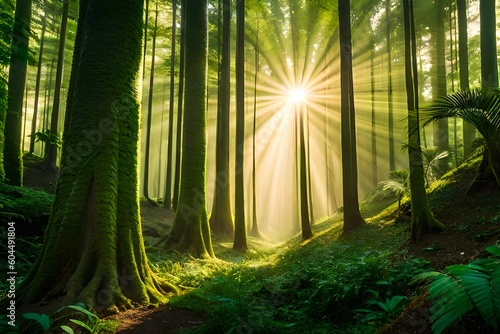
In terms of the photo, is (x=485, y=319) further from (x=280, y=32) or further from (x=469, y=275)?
(x=280, y=32)

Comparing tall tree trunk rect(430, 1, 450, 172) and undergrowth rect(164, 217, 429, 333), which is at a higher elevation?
tall tree trunk rect(430, 1, 450, 172)

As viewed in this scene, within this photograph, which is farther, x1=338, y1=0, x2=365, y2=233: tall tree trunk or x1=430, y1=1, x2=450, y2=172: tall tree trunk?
x1=430, y1=1, x2=450, y2=172: tall tree trunk

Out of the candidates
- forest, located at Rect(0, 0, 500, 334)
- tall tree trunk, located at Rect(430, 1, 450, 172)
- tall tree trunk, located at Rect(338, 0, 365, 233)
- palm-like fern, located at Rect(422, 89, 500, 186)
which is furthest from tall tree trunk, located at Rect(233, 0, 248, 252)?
tall tree trunk, located at Rect(430, 1, 450, 172)

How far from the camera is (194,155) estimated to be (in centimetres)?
962

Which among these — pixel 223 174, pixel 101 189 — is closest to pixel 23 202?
pixel 101 189

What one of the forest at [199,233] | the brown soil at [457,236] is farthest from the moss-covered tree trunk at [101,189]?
the brown soil at [457,236]

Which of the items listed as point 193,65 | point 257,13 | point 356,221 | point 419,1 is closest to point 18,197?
point 193,65

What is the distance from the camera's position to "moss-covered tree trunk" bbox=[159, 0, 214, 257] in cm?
937

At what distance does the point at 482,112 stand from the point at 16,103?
1516 centimetres

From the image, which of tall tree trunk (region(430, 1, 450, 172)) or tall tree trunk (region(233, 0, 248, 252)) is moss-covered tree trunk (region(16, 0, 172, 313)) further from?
tall tree trunk (region(430, 1, 450, 172))

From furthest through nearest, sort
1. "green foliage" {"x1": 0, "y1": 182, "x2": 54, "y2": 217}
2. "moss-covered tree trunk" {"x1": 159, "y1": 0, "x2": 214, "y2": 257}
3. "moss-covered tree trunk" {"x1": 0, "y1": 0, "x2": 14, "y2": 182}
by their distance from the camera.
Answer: "moss-covered tree trunk" {"x1": 159, "y1": 0, "x2": 214, "y2": 257}, "moss-covered tree trunk" {"x1": 0, "y1": 0, "x2": 14, "y2": 182}, "green foliage" {"x1": 0, "y1": 182, "x2": 54, "y2": 217}

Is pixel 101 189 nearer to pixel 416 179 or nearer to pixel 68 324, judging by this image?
pixel 68 324

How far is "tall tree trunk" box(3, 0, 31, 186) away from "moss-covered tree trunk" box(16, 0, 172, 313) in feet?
23.0

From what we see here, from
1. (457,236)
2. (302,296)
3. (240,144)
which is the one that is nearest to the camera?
(302,296)
